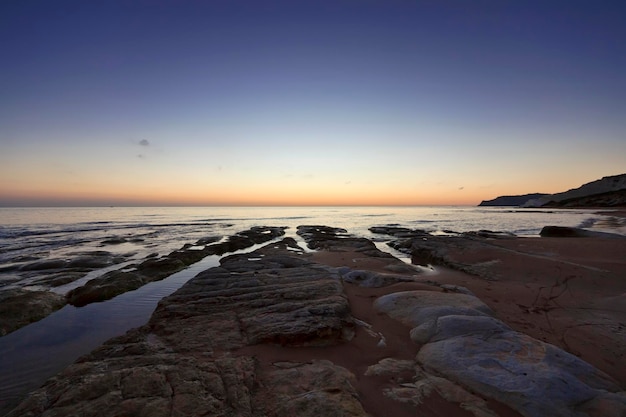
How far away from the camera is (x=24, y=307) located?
346 inches

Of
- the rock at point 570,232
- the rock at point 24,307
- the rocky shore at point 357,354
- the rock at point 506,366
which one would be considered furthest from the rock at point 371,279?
the rock at point 570,232

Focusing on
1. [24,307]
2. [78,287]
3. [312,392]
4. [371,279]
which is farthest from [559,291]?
[78,287]

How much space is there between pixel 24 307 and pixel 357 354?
10.3 metres

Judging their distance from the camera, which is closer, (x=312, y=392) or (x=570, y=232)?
(x=312, y=392)

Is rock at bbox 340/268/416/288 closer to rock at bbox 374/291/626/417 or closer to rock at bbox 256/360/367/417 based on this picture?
rock at bbox 374/291/626/417

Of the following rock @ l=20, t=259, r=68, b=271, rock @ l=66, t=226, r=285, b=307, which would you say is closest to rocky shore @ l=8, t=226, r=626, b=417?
rock @ l=66, t=226, r=285, b=307

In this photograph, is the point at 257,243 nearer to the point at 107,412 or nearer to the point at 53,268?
the point at 53,268

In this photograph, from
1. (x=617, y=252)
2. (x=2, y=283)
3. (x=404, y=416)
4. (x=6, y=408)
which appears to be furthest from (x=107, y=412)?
(x=617, y=252)

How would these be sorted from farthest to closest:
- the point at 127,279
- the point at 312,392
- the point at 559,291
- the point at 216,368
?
the point at 127,279, the point at 559,291, the point at 216,368, the point at 312,392

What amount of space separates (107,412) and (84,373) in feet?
4.26

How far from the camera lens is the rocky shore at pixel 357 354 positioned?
12.8 feet

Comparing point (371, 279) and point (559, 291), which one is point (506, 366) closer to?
point (371, 279)

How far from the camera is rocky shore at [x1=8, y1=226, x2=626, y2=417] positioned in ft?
12.8

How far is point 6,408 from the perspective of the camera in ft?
15.3
